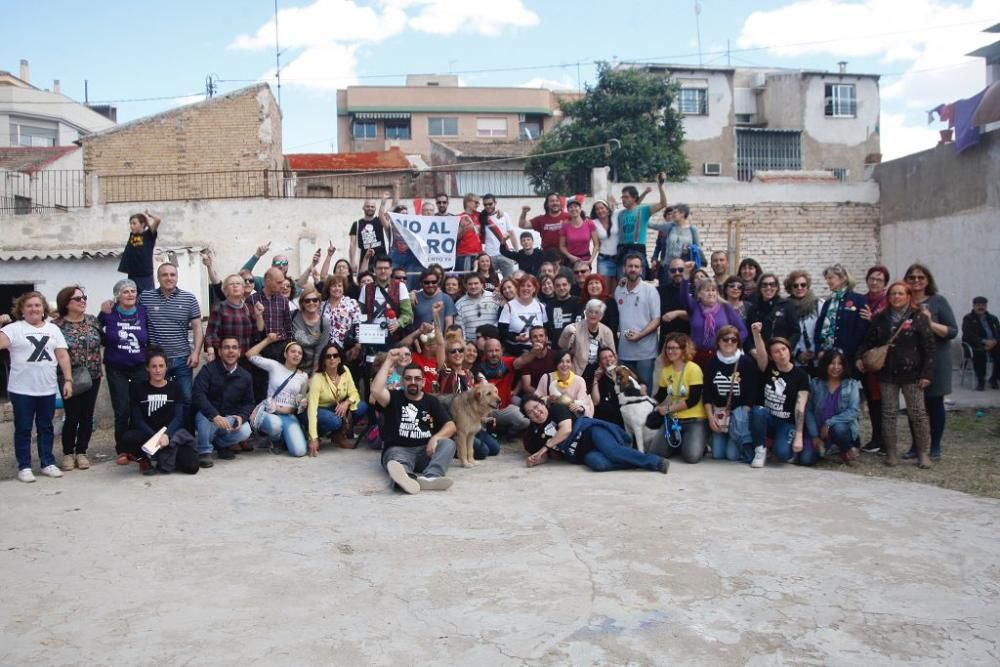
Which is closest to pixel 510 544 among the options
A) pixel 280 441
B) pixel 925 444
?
pixel 280 441

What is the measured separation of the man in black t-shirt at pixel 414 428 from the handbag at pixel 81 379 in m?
2.83

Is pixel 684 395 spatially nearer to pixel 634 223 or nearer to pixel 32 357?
pixel 634 223

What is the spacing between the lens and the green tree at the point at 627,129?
32531mm

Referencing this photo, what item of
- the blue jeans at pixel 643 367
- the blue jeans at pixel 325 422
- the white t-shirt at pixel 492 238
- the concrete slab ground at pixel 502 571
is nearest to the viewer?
the concrete slab ground at pixel 502 571

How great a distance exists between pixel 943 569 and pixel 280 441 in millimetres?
6376

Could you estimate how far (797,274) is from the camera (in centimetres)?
959

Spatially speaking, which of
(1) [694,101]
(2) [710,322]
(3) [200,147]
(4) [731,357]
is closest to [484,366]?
(2) [710,322]

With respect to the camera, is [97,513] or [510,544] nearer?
[510,544]

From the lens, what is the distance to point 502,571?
573 centimetres

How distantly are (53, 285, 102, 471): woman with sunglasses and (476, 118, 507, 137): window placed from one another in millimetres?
45973

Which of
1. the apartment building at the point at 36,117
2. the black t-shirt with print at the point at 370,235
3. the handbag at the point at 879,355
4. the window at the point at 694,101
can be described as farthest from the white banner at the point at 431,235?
the apartment building at the point at 36,117

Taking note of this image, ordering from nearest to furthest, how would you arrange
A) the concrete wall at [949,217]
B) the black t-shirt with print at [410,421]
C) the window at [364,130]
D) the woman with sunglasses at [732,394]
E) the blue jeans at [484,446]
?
the black t-shirt with print at [410,421] → the woman with sunglasses at [732,394] → the blue jeans at [484,446] → the concrete wall at [949,217] → the window at [364,130]

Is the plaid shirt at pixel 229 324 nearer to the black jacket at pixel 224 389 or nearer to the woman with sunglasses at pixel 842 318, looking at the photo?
the black jacket at pixel 224 389

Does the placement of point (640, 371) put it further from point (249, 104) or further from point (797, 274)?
point (249, 104)
